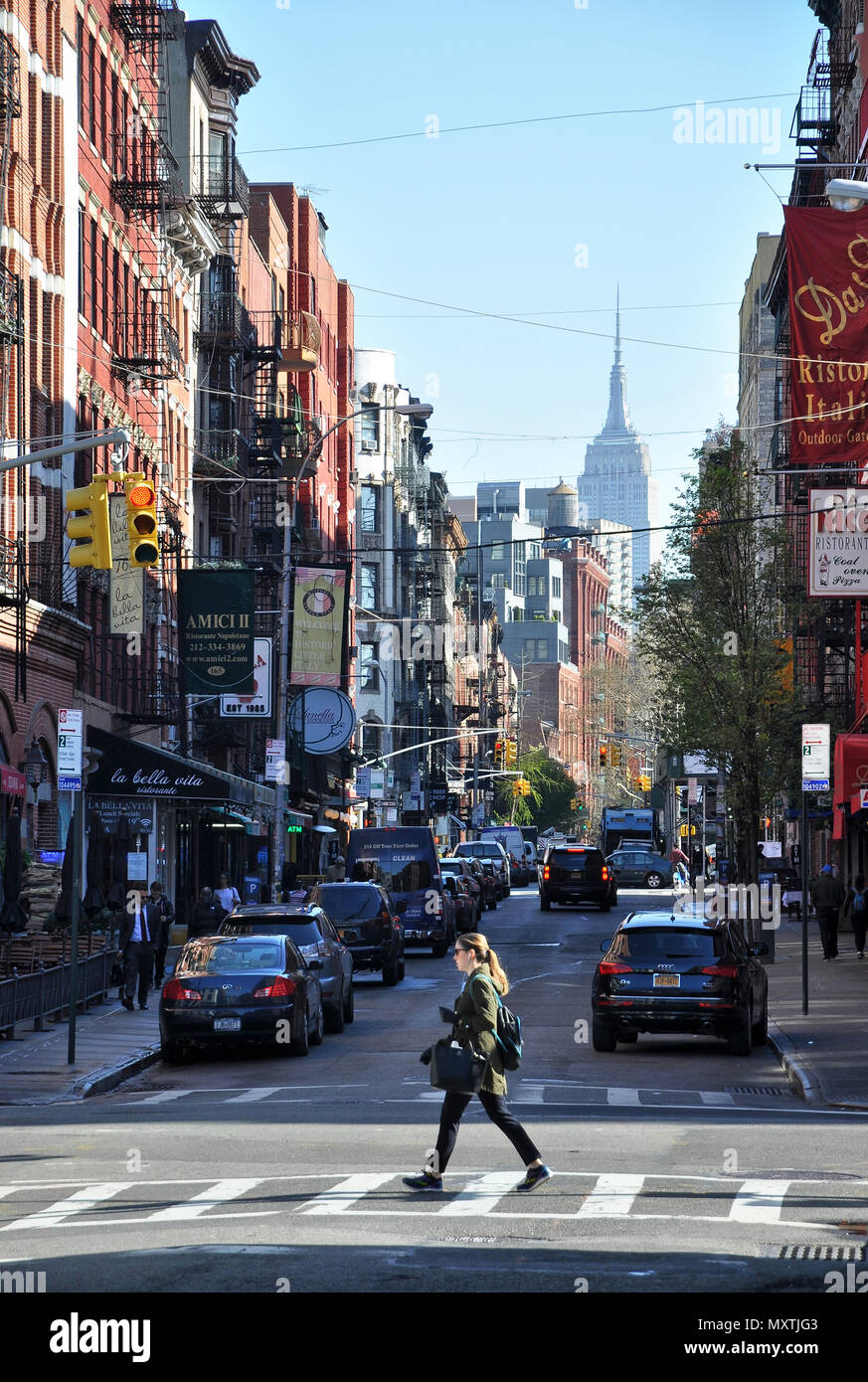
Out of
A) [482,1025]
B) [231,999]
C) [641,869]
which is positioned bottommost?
[641,869]

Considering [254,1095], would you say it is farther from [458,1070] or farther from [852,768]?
[852,768]

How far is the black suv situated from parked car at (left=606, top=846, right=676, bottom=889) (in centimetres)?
1680

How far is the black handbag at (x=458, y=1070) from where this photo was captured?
1274cm

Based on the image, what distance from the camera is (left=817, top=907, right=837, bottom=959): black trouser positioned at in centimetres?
3772

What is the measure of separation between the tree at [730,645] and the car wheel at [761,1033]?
16.5 meters

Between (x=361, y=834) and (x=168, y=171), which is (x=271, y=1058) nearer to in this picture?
(x=361, y=834)

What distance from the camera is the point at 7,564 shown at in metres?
31.8

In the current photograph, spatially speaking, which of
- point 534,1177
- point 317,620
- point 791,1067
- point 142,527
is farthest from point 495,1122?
point 317,620

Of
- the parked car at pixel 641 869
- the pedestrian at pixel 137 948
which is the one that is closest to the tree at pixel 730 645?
the pedestrian at pixel 137 948

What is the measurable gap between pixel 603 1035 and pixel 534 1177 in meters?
10.9

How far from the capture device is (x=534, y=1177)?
1273 centimetres

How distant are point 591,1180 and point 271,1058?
10.9 meters

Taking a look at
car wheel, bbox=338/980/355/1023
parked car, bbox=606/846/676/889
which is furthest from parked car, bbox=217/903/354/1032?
parked car, bbox=606/846/676/889

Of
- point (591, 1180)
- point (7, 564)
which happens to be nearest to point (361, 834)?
point (7, 564)
